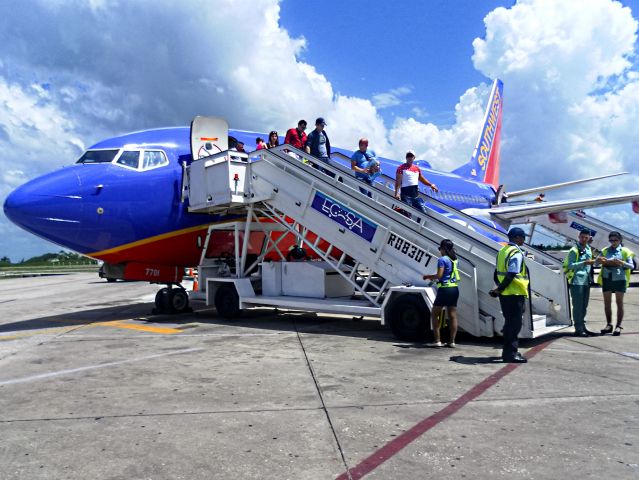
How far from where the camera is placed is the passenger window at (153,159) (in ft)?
35.6

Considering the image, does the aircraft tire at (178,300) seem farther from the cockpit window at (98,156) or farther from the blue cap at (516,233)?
the blue cap at (516,233)

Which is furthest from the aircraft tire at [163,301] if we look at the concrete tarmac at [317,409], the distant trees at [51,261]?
the distant trees at [51,261]

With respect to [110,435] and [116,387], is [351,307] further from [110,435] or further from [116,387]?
[110,435]

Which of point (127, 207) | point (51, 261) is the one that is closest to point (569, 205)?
point (127, 207)

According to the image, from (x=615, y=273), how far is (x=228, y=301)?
7.43m

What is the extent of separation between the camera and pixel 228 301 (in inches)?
438

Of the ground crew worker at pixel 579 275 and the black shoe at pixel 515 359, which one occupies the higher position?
the ground crew worker at pixel 579 275

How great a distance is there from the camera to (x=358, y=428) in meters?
4.26

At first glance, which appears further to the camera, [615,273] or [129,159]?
[129,159]

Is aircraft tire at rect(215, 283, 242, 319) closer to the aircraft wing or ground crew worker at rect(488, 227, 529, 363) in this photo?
ground crew worker at rect(488, 227, 529, 363)

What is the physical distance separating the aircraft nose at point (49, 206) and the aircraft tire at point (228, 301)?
3.11m

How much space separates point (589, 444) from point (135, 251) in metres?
9.24

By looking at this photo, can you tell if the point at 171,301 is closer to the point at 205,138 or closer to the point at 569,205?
the point at 205,138

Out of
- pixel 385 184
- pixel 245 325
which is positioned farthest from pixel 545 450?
pixel 385 184
